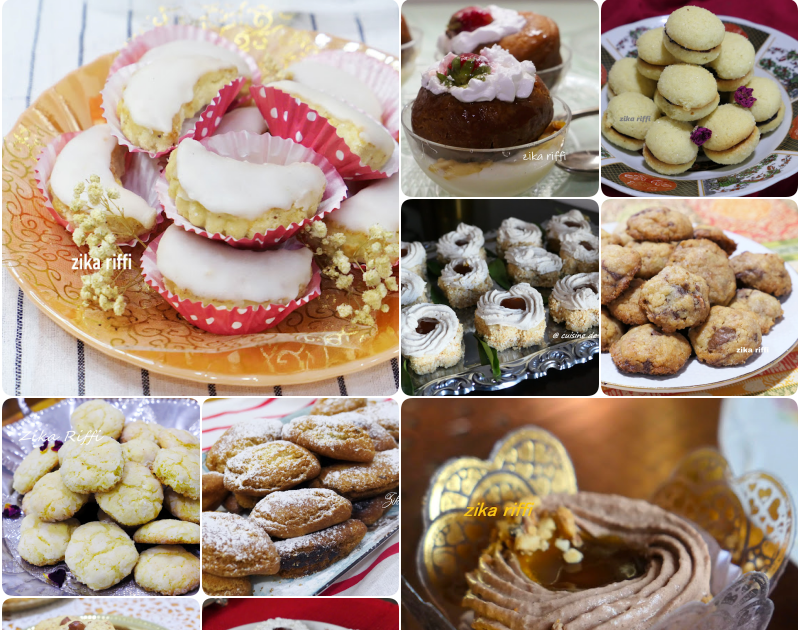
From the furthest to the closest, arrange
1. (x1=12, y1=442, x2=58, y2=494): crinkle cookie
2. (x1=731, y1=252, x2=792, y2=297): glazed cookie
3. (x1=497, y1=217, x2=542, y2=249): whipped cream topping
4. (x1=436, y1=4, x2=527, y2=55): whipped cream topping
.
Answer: (x1=436, y1=4, x2=527, y2=55): whipped cream topping < (x1=497, y1=217, x2=542, y2=249): whipped cream topping < (x1=731, y1=252, x2=792, y2=297): glazed cookie < (x1=12, y1=442, x2=58, y2=494): crinkle cookie

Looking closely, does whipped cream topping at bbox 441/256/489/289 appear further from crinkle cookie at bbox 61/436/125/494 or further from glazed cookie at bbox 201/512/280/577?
crinkle cookie at bbox 61/436/125/494

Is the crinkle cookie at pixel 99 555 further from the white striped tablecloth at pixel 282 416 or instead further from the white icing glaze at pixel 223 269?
the white icing glaze at pixel 223 269

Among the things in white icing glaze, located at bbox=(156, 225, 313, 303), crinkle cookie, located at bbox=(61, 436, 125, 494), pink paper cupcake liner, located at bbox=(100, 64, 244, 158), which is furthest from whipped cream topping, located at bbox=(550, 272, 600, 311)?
crinkle cookie, located at bbox=(61, 436, 125, 494)

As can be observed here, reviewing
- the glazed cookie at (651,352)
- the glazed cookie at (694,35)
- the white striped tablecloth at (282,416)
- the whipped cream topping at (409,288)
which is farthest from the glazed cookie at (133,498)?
the glazed cookie at (694,35)

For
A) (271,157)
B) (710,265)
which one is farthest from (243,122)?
(710,265)

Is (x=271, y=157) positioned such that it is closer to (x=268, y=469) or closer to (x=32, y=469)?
(x=268, y=469)
